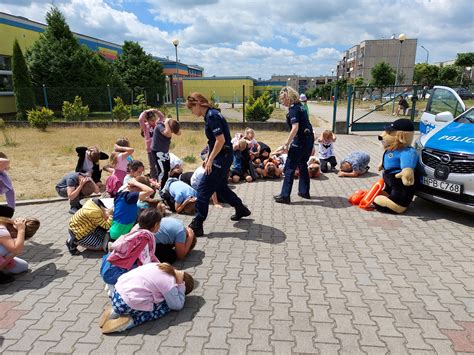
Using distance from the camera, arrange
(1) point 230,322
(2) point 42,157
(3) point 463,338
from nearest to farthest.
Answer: (3) point 463,338
(1) point 230,322
(2) point 42,157

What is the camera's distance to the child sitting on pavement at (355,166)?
7555 millimetres

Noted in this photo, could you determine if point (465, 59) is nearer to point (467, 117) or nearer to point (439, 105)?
point (439, 105)

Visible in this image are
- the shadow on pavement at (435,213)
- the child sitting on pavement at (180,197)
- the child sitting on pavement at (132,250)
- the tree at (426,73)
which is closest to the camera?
the child sitting on pavement at (132,250)

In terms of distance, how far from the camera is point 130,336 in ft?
8.73

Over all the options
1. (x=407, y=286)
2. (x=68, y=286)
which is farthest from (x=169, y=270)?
(x=407, y=286)

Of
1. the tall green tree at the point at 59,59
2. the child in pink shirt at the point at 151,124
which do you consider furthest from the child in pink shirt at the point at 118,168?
the tall green tree at the point at 59,59

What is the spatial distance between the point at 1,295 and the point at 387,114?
2407 centimetres

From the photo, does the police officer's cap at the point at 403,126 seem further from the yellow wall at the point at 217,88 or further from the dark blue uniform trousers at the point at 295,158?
the yellow wall at the point at 217,88

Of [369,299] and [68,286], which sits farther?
[68,286]

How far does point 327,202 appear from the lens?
5902mm

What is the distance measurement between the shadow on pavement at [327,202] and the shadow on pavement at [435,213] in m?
0.97

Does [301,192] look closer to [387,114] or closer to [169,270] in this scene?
[169,270]

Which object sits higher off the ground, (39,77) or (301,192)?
(39,77)

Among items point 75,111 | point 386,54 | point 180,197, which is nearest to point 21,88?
point 75,111
